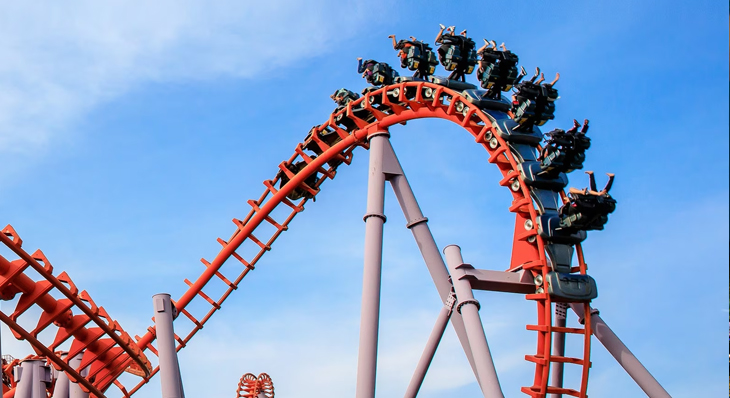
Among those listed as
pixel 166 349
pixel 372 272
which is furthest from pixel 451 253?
pixel 166 349

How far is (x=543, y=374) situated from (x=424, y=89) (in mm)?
3801

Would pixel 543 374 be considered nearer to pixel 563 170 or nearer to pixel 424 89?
pixel 563 170

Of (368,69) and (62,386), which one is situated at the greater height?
(368,69)

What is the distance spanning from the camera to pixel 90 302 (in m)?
10.5

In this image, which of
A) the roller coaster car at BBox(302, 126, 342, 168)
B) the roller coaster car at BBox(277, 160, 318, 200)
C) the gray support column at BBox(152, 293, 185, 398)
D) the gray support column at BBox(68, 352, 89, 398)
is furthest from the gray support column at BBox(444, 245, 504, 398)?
the gray support column at BBox(68, 352, 89, 398)

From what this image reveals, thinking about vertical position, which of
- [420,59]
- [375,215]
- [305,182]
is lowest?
[375,215]

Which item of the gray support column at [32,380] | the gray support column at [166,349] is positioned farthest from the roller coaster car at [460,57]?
the gray support column at [32,380]

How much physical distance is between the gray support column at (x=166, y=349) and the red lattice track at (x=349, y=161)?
28.7 inches

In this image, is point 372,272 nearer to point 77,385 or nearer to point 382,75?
point 382,75

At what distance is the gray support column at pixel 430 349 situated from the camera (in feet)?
33.9

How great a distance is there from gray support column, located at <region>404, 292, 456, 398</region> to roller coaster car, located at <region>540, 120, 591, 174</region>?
1936 millimetres

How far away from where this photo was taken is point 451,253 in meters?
9.46

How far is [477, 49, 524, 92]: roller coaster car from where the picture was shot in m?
10.3

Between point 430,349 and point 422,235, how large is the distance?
4.39 feet
